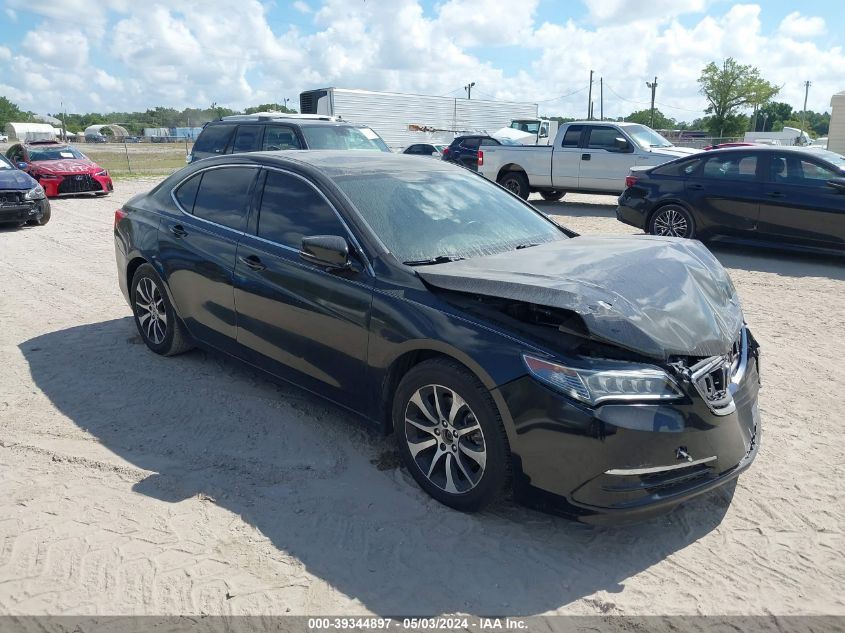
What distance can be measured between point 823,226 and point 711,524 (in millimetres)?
7459

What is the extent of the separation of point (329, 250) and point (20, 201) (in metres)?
10.9

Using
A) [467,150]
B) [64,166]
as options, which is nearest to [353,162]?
[64,166]

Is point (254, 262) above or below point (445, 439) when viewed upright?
above

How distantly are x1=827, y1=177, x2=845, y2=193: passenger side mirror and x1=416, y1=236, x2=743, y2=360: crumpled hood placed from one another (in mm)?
6342

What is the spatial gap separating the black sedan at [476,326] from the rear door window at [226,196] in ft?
0.05

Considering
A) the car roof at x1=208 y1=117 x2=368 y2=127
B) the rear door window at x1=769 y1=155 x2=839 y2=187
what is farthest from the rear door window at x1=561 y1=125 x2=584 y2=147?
the rear door window at x1=769 y1=155 x2=839 y2=187

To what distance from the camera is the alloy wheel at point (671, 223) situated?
10.6 m

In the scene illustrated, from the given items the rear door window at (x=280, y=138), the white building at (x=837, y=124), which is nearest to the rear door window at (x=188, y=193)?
the rear door window at (x=280, y=138)

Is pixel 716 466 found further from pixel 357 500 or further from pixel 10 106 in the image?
pixel 10 106

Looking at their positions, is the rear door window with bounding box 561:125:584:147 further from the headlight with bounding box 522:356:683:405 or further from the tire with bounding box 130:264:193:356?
the headlight with bounding box 522:356:683:405

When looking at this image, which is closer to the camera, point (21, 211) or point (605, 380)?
point (605, 380)

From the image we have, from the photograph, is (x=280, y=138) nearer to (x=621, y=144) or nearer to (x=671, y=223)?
(x=671, y=223)

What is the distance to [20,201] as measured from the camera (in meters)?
12.4

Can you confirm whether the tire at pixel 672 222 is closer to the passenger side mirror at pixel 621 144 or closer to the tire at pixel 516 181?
the passenger side mirror at pixel 621 144
